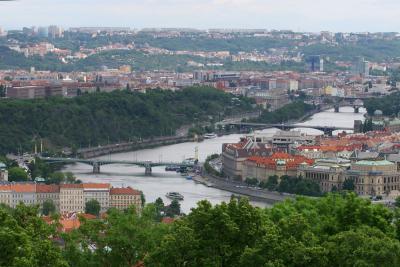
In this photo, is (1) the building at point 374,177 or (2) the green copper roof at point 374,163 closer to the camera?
(1) the building at point 374,177

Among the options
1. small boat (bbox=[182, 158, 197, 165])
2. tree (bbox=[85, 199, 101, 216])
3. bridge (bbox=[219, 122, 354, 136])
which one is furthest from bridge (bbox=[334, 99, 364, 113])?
tree (bbox=[85, 199, 101, 216])

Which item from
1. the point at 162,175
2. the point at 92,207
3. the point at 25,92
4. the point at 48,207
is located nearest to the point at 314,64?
the point at 25,92

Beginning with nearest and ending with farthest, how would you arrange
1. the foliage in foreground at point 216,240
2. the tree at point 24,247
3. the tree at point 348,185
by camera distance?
the tree at point 24,247
the foliage in foreground at point 216,240
the tree at point 348,185

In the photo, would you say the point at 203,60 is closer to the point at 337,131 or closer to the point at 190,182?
the point at 337,131

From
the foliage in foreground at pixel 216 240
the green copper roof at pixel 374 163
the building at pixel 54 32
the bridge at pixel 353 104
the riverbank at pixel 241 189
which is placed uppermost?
the foliage in foreground at pixel 216 240

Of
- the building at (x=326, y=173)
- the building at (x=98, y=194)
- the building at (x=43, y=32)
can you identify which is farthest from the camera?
the building at (x=43, y=32)

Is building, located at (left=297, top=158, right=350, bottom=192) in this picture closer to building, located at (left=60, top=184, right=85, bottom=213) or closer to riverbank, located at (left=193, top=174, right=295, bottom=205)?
riverbank, located at (left=193, top=174, right=295, bottom=205)

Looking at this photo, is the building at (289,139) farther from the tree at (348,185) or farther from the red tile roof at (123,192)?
the red tile roof at (123,192)

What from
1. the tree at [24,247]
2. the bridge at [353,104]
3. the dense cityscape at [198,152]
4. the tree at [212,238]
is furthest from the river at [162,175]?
the tree at [24,247]
